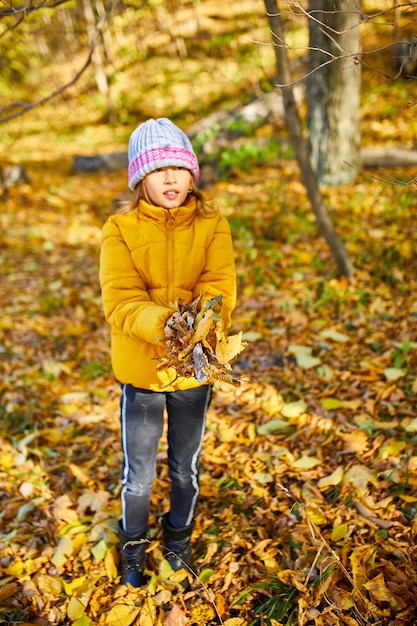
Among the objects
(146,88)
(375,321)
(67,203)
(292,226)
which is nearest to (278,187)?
(292,226)

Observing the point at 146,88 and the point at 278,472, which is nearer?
the point at 278,472

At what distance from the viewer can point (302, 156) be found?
3736 mm

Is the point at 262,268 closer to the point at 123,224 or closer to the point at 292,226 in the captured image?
the point at 292,226

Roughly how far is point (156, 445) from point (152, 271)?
794mm

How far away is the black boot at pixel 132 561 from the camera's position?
7.16 feet

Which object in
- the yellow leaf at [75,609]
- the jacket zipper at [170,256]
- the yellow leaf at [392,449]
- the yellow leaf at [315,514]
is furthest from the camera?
the yellow leaf at [392,449]

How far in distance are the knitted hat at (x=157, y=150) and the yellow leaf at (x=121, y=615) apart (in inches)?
73.7

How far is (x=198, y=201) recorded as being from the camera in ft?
6.47

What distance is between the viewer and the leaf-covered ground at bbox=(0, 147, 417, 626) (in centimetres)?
203

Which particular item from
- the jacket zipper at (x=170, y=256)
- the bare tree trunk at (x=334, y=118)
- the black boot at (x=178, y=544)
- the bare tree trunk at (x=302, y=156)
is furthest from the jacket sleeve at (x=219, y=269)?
the bare tree trunk at (x=334, y=118)

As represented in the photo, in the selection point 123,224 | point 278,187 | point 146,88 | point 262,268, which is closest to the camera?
point 123,224

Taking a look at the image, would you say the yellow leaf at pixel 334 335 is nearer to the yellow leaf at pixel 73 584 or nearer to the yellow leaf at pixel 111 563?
the yellow leaf at pixel 111 563

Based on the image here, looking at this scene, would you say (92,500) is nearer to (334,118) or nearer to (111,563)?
(111,563)

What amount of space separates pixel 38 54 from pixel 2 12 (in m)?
19.4
